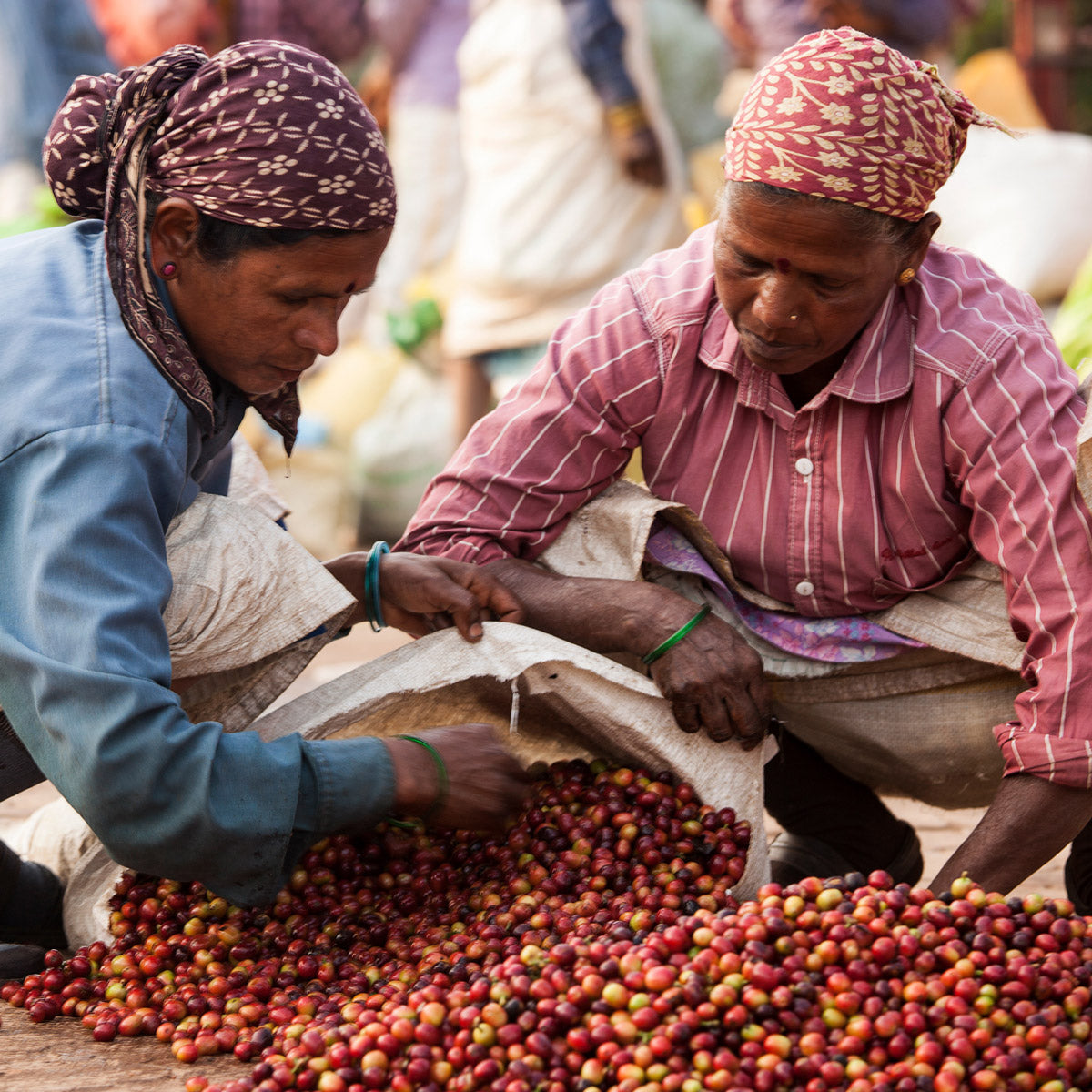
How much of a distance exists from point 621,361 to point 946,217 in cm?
301

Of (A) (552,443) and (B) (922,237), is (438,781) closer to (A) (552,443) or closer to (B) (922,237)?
(A) (552,443)

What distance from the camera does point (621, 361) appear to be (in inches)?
101

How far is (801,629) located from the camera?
8.70 feet

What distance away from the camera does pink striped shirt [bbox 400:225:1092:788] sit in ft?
7.36

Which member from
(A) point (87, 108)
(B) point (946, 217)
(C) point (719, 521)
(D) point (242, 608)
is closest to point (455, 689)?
(D) point (242, 608)

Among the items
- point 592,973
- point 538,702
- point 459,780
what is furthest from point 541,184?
point 592,973

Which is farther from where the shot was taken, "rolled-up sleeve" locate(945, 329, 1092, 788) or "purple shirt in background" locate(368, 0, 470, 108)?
"purple shirt in background" locate(368, 0, 470, 108)

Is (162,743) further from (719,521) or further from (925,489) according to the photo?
(925,489)

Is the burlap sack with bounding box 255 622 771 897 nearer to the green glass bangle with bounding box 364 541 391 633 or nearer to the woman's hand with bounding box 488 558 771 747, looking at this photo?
the woman's hand with bounding box 488 558 771 747

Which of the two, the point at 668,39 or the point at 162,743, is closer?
the point at 162,743

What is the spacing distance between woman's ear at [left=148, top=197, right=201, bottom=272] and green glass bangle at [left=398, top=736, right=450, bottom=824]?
0.87m

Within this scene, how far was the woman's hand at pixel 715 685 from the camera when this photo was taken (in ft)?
7.97

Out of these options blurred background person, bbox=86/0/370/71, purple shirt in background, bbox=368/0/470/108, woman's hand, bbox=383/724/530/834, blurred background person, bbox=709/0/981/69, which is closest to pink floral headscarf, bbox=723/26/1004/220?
woman's hand, bbox=383/724/530/834

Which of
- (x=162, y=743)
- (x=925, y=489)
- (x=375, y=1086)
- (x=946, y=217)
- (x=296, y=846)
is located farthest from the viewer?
(x=946, y=217)
